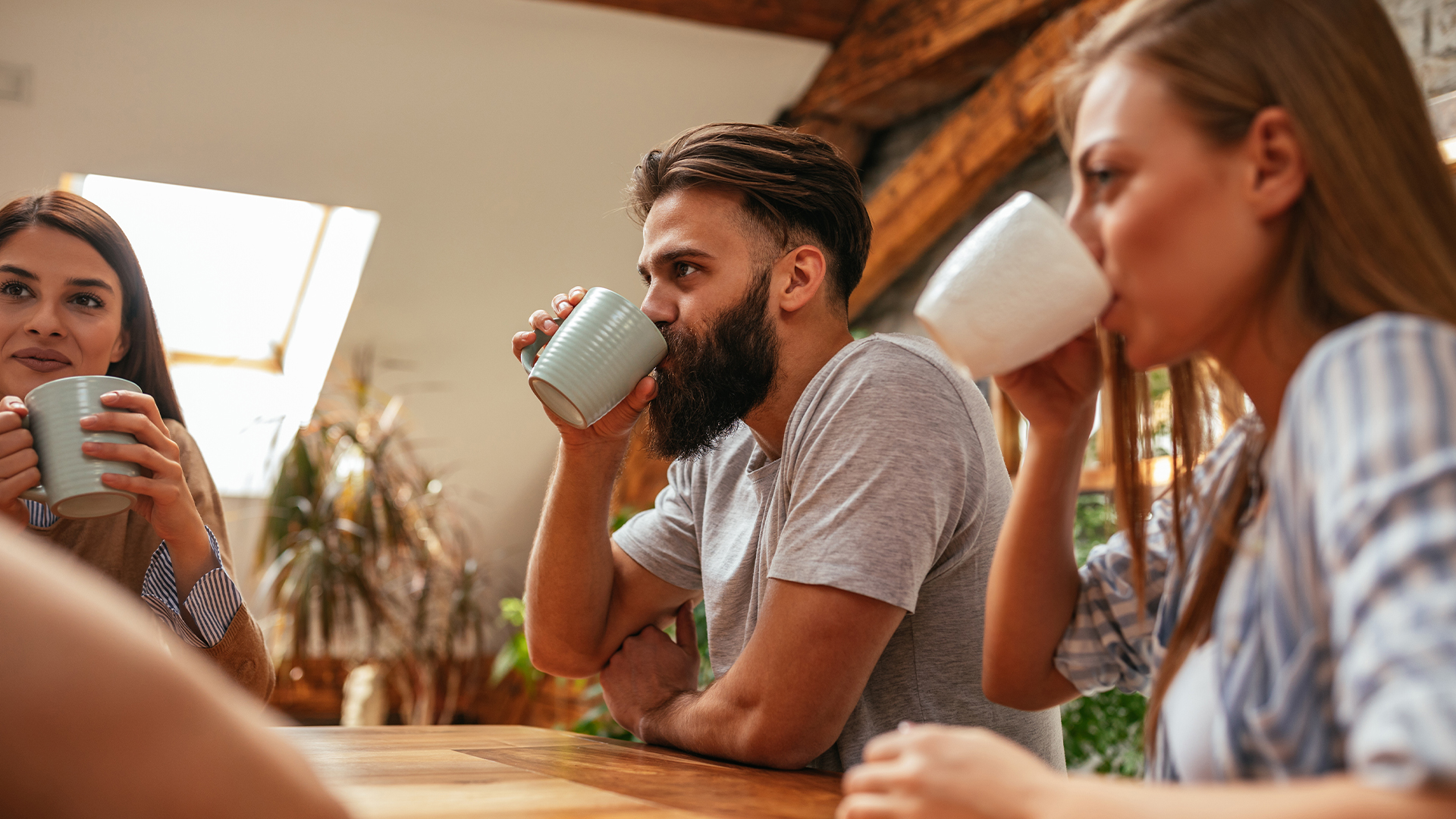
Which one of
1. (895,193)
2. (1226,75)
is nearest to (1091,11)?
(895,193)

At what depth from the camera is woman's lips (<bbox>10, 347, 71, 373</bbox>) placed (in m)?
1.34

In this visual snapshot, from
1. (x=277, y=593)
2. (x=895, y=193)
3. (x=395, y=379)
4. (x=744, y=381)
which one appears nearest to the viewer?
(x=744, y=381)

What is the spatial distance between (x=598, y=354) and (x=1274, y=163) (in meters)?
0.77

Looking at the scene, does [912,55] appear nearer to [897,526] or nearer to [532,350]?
[532,350]

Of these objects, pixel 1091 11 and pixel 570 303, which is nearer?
pixel 570 303

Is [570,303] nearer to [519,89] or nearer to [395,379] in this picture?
[519,89]

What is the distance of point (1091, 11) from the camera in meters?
3.19

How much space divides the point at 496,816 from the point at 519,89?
3613 millimetres

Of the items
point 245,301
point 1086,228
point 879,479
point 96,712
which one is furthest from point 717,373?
point 245,301

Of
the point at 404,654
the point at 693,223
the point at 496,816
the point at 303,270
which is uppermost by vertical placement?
the point at 303,270

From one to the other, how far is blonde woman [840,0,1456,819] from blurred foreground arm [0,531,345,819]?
31 cm

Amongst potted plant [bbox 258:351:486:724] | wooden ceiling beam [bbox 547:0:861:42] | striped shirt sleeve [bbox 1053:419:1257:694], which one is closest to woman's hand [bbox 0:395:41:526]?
striped shirt sleeve [bbox 1053:419:1257:694]

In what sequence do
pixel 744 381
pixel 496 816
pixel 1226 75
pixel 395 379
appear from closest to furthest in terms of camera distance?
pixel 1226 75 → pixel 496 816 → pixel 744 381 → pixel 395 379

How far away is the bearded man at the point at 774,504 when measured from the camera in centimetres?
113
